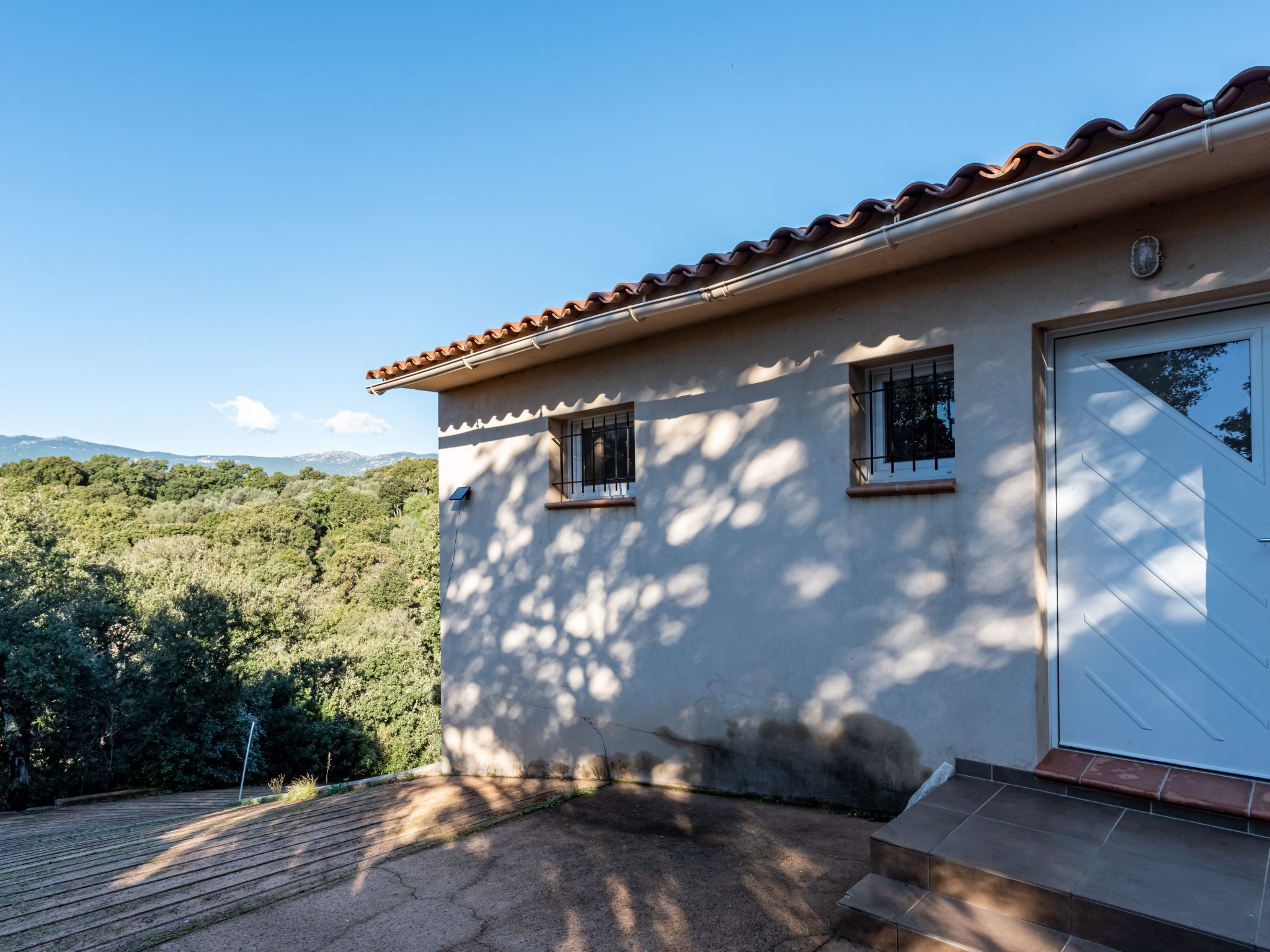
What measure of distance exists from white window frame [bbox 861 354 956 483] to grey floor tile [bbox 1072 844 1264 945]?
1.98 metres

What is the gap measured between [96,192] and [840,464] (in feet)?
62.7

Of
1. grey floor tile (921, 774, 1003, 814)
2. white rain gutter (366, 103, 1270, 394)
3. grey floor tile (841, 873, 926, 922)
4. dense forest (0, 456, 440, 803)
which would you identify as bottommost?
dense forest (0, 456, 440, 803)

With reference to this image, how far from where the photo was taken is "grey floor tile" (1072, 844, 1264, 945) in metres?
2.02

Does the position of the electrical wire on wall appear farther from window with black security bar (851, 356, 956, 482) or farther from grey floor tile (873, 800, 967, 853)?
grey floor tile (873, 800, 967, 853)

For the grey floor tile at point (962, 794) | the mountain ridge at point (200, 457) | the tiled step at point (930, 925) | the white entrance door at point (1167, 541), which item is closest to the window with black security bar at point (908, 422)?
the white entrance door at point (1167, 541)

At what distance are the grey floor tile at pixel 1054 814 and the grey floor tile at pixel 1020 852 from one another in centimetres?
6

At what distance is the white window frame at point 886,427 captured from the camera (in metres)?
3.90

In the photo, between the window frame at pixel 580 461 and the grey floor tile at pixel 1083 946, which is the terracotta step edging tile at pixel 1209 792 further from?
the window frame at pixel 580 461

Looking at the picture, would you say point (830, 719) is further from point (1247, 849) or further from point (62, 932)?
point (62, 932)

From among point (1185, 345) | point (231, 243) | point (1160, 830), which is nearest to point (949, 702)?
point (1160, 830)

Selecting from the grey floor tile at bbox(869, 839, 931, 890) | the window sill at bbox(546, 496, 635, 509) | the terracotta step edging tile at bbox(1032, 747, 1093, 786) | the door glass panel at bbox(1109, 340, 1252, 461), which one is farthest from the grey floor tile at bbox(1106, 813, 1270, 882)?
the window sill at bbox(546, 496, 635, 509)

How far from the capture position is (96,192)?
15.6 meters

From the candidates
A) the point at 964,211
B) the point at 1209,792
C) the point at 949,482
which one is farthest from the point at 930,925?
the point at 964,211

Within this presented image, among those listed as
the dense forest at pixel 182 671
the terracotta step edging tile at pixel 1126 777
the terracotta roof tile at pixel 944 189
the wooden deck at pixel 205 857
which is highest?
the terracotta roof tile at pixel 944 189
